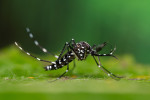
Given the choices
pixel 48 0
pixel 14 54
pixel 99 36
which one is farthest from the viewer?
pixel 48 0

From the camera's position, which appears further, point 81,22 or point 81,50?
point 81,22

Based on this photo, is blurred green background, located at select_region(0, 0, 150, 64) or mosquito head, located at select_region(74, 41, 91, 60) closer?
mosquito head, located at select_region(74, 41, 91, 60)

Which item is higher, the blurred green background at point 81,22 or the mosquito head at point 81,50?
the blurred green background at point 81,22

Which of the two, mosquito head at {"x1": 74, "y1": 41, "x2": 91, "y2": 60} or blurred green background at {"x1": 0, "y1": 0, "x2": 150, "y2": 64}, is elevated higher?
blurred green background at {"x1": 0, "y1": 0, "x2": 150, "y2": 64}

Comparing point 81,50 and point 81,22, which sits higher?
point 81,22

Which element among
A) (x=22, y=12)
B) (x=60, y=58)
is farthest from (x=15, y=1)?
(x=60, y=58)

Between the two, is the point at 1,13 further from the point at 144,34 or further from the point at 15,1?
the point at 144,34

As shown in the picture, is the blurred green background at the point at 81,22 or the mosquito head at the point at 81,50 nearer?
the mosquito head at the point at 81,50

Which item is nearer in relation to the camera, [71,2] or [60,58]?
[60,58]
